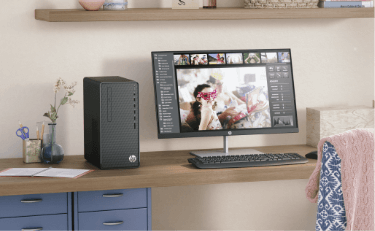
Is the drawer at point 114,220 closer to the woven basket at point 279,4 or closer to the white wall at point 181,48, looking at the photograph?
the white wall at point 181,48

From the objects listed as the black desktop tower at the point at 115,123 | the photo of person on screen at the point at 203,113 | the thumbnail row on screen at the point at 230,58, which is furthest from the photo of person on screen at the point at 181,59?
the black desktop tower at the point at 115,123

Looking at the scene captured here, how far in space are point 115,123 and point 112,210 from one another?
0.37 meters

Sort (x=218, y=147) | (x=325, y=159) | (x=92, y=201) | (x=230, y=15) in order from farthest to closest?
(x=218, y=147) < (x=230, y=15) < (x=92, y=201) < (x=325, y=159)

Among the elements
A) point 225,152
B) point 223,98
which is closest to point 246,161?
point 225,152

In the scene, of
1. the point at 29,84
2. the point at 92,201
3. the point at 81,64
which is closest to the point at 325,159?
the point at 92,201

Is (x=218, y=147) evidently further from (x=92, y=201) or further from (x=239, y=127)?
(x=92, y=201)

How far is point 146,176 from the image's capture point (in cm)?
179

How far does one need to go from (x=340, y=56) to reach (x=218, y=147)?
0.90 metres

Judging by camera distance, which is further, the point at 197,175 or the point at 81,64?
the point at 81,64

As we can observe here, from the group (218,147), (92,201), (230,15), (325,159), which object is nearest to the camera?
(325,159)

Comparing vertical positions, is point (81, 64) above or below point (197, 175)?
above

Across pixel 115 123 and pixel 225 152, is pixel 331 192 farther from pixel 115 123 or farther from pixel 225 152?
pixel 115 123

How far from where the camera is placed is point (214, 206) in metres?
2.49

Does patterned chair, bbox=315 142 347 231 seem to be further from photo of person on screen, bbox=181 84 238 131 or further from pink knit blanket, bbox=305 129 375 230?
photo of person on screen, bbox=181 84 238 131
